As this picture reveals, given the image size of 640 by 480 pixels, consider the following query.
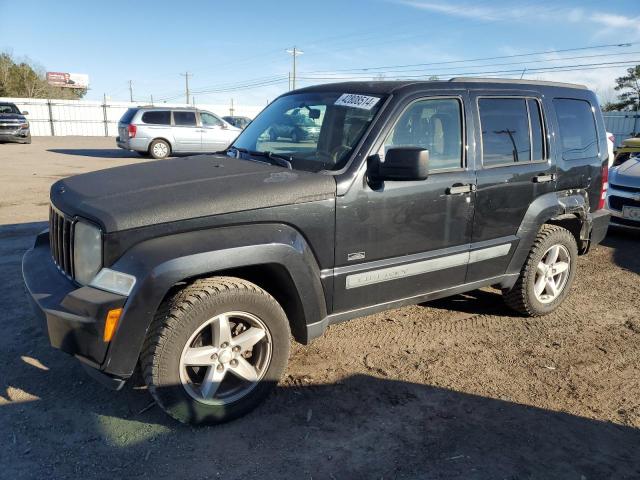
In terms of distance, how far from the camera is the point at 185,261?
258 cm

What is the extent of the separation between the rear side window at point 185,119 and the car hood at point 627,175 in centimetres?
1388

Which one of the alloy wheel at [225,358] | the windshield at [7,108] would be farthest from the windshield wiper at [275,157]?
the windshield at [7,108]

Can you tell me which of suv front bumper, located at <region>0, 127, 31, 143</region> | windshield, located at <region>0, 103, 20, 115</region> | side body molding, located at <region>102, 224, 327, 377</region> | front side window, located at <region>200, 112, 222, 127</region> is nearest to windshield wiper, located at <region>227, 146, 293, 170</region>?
side body molding, located at <region>102, 224, 327, 377</region>

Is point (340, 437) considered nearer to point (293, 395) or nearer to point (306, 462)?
point (306, 462)

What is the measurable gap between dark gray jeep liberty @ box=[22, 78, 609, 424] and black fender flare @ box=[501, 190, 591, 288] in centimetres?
2

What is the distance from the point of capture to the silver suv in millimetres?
17188

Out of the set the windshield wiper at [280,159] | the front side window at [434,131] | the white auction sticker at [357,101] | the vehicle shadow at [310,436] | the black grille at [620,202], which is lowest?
the vehicle shadow at [310,436]

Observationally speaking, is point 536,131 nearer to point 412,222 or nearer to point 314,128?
point 412,222

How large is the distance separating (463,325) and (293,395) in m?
1.86

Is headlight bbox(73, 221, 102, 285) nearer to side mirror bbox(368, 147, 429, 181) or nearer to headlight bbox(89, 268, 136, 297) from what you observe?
headlight bbox(89, 268, 136, 297)

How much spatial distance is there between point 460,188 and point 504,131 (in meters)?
0.77

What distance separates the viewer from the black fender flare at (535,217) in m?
4.15

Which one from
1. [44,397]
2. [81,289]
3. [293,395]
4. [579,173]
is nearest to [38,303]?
[81,289]

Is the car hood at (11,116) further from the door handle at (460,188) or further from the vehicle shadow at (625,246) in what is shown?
the door handle at (460,188)
